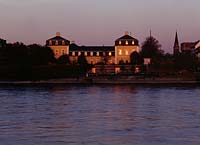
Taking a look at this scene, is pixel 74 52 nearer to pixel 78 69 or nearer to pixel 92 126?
pixel 78 69

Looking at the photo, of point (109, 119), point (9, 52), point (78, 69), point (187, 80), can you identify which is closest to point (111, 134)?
point (109, 119)

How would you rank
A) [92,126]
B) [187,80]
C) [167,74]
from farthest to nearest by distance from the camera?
1. [167,74]
2. [187,80]
3. [92,126]

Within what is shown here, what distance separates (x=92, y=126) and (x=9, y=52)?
3435 inches

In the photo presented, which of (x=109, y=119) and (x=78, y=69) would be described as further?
(x=78, y=69)

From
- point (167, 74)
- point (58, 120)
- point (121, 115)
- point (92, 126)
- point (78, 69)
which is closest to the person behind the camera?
point (92, 126)

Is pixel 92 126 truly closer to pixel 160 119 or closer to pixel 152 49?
pixel 160 119

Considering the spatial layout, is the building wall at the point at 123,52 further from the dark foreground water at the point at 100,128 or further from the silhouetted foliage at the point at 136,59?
the dark foreground water at the point at 100,128

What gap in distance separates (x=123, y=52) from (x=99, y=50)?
951 cm

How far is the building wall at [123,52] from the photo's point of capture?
491 feet

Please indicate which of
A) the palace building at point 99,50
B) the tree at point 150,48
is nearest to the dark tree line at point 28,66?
the tree at point 150,48

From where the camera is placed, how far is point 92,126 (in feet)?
65.6

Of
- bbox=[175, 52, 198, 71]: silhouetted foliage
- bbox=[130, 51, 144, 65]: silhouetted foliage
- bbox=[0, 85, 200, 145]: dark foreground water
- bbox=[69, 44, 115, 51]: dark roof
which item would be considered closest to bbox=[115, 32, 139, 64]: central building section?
bbox=[69, 44, 115, 51]: dark roof

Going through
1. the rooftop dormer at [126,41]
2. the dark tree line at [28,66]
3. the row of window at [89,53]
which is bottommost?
the dark tree line at [28,66]

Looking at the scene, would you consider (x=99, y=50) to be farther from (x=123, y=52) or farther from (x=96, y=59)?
(x=123, y=52)
